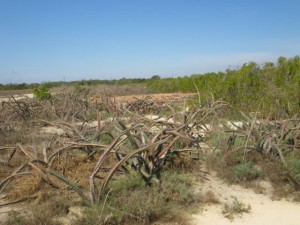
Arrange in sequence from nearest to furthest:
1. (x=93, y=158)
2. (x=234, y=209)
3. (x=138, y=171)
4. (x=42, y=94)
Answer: (x=234, y=209)
(x=138, y=171)
(x=93, y=158)
(x=42, y=94)

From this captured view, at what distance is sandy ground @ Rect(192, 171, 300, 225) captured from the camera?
128 inches

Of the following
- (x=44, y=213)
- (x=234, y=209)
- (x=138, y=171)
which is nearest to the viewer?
(x=44, y=213)

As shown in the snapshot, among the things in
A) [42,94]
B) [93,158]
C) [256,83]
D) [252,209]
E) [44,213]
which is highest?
[256,83]

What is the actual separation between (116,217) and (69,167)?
5.49 feet

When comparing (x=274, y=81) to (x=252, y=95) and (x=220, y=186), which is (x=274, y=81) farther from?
(x=220, y=186)

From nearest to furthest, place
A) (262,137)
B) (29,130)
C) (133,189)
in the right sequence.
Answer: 1. (133,189)
2. (262,137)
3. (29,130)

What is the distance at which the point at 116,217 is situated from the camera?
120 inches

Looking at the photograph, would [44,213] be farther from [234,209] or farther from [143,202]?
[234,209]

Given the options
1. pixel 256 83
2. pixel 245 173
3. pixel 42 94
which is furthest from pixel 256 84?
pixel 42 94

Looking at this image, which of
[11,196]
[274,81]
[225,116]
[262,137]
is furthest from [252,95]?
[11,196]

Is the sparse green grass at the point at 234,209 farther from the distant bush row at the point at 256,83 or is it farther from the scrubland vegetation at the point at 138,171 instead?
the distant bush row at the point at 256,83

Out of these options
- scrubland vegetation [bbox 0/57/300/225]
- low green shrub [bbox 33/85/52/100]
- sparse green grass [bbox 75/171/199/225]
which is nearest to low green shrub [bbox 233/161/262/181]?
scrubland vegetation [bbox 0/57/300/225]

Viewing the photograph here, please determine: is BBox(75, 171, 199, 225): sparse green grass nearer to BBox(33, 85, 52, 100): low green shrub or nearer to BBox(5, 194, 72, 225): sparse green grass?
BBox(5, 194, 72, 225): sparse green grass

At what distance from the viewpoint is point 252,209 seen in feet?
11.6
